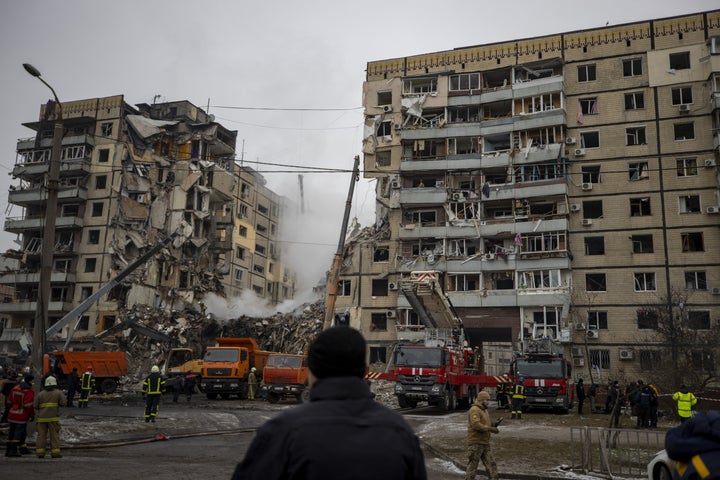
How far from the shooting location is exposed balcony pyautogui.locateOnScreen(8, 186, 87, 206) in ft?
185

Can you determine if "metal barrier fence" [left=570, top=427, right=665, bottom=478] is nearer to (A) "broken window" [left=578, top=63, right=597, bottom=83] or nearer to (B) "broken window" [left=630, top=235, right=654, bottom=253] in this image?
(B) "broken window" [left=630, top=235, right=654, bottom=253]

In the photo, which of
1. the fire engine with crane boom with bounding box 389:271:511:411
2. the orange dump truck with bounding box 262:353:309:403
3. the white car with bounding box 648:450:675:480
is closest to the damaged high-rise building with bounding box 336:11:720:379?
the fire engine with crane boom with bounding box 389:271:511:411

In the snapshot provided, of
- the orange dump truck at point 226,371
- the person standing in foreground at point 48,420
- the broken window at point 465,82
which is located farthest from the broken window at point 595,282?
the person standing in foreground at point 48,420

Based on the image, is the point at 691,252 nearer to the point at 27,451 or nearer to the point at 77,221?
the point at 27,451

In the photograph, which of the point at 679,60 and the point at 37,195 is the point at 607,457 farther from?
the point at 37,195

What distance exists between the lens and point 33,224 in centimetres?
5731

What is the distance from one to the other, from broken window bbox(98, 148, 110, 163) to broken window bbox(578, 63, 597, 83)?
135 ft

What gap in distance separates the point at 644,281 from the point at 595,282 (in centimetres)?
308

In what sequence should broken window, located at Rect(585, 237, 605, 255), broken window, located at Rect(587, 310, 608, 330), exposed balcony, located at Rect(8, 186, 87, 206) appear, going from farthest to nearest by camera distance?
exposed balcony, located at Rect(8, 186, 87, 206) < broken window, located at Rect(585, 237, 605, 255) < broken window, located at Rect(587, 310, 608, 330)

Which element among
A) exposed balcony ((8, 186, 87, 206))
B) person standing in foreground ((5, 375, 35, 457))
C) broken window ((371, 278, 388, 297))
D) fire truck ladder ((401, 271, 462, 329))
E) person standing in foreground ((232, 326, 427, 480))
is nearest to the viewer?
person standing in foreground ((232, 326, 427, 480))

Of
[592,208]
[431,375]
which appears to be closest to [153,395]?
[431,375]

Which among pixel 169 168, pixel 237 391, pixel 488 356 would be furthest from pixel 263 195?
pixel 237 391

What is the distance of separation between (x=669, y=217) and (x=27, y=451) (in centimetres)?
4089

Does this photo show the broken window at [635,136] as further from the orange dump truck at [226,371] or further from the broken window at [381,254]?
the orange dump truck at [226,371]
